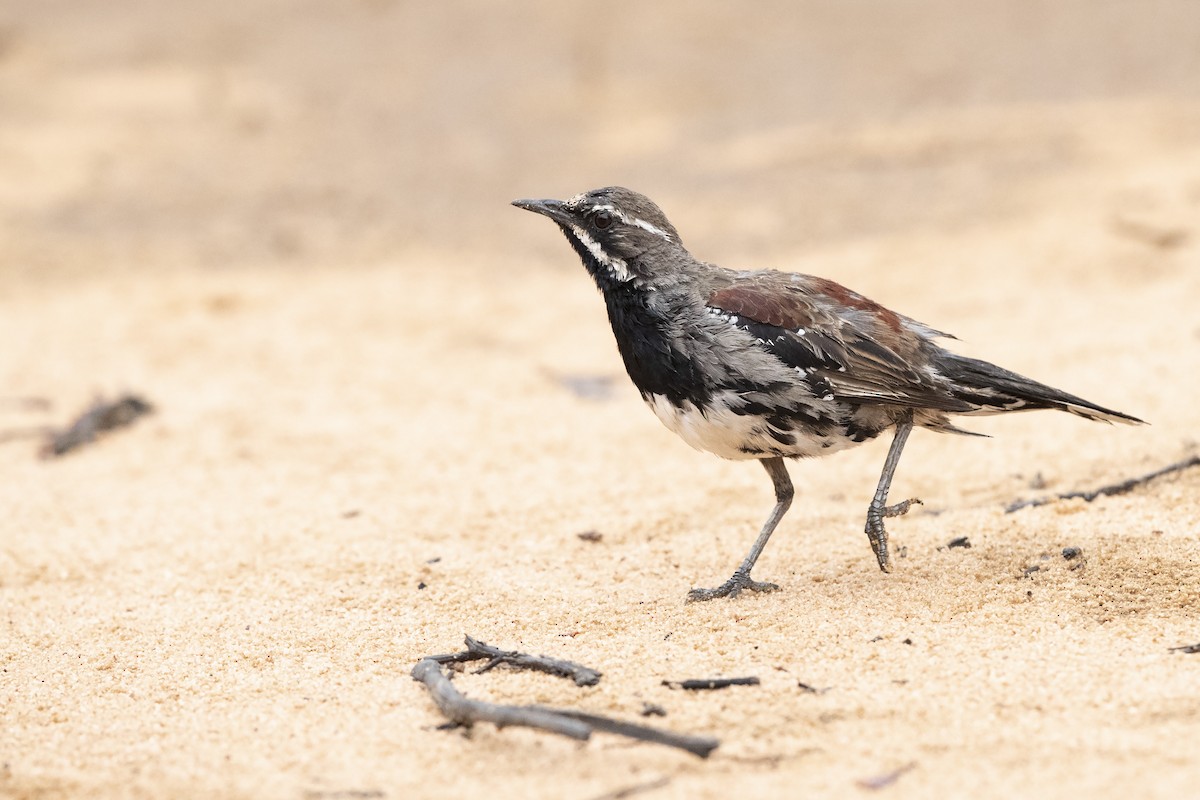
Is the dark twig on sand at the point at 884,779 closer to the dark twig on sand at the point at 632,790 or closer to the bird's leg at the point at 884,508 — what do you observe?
the dark twig on sand at the point at 632,790

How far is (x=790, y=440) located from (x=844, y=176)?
27.7 feet

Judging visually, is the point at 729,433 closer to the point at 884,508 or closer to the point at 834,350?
the point at 834,350

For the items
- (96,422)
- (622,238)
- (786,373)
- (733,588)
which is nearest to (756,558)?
(733,588)

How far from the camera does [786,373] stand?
4.81m

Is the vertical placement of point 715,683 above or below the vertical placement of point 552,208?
below

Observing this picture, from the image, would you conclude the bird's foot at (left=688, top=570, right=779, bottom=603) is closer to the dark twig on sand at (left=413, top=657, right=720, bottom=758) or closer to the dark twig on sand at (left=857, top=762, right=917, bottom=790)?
the dark twig on sand at (left=413, top=657, right=720, bottom=758)

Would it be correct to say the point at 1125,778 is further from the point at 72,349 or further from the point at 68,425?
the point at 72,349

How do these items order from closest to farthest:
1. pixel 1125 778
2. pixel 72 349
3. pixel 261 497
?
1. pixel 1125 778
2. pixel 261 497
3. pixel 72 349

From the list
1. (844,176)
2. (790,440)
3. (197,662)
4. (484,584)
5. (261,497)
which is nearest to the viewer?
(197,662)

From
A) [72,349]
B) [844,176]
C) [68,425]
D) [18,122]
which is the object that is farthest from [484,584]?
[18,122]

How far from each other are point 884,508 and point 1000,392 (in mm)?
612

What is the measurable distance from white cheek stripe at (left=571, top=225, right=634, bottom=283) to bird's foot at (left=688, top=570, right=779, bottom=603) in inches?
49.5

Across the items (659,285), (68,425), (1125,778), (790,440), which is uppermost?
(659,285)

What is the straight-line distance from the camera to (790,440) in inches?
192
